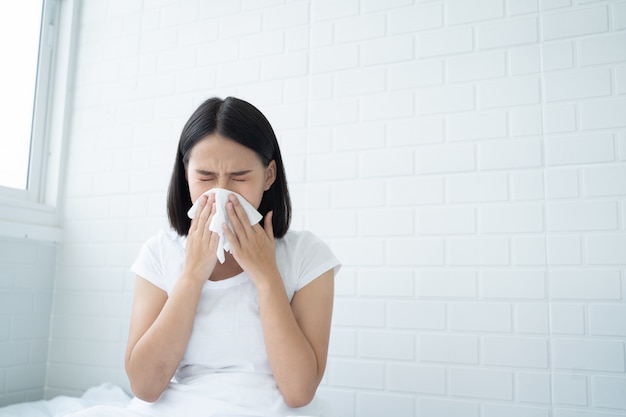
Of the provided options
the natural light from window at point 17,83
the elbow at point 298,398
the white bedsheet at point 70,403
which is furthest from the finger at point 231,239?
the natural light from window at point 17,83

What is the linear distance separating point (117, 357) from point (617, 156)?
2.08 metres

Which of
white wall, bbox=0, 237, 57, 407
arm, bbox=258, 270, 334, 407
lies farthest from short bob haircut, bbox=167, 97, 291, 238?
white wall, bbox=0, 237, 57, 407

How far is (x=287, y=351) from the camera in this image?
1206 millimetres

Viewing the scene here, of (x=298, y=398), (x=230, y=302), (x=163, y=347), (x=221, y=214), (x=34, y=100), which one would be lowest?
(x=298, y=398)

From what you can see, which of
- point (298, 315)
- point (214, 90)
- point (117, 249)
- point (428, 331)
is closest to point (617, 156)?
point (428, 331)

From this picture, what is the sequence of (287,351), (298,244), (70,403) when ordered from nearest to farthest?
1. (287,351)
2. (298,244)
3. (70,403)

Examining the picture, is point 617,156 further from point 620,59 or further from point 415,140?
point 415,140

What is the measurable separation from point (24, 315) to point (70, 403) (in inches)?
20.7

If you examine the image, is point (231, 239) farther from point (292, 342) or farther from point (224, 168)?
point (292, 342)

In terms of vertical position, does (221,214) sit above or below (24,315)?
above

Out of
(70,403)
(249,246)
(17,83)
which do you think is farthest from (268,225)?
(17,83)

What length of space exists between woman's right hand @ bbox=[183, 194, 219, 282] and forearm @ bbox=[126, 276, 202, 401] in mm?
42

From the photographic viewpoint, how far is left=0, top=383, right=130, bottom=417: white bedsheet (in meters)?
1.92

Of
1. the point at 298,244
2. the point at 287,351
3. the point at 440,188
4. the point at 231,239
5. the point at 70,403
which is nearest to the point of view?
the point at 287,351
